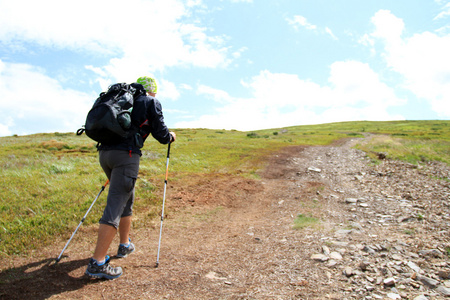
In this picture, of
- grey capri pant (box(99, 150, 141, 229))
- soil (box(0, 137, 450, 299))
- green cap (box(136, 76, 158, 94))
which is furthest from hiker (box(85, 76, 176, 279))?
soil (box(0, 137, 450, 299))

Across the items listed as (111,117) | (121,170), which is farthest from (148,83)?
(121,170)

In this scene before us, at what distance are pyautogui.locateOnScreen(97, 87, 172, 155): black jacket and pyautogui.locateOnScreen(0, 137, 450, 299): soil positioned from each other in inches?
92.3

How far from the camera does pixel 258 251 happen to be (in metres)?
5.98

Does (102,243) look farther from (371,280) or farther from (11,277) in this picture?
(371,280)

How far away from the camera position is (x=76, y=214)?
8.04 meters

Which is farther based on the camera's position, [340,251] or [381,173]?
[381,173]

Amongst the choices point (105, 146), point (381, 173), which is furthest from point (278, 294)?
point (381, 173)

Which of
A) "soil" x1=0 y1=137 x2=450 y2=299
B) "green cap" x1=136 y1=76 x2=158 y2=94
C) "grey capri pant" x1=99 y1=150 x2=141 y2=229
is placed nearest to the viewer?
"soil" x1=0 y1=137 x2=450 y2=299

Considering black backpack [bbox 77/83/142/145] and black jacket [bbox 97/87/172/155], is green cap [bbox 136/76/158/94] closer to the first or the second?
black jacket [bbox 97/87/172/155]

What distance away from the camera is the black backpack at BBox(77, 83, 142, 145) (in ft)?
15.4

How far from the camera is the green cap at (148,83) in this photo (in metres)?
5.90

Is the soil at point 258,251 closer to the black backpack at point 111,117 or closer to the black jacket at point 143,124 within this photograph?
the black jacket at point 143,124

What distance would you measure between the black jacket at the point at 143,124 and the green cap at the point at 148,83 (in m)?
0.38

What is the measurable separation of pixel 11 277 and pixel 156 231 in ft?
10.6
